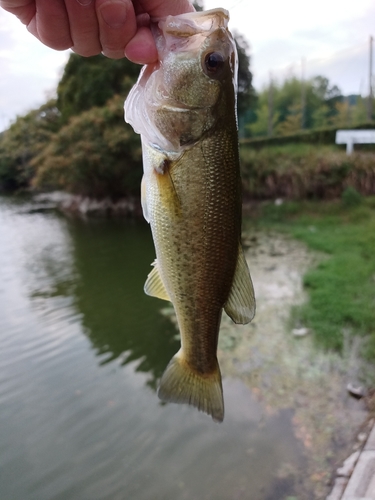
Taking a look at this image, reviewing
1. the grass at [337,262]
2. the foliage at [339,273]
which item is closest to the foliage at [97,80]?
the grass at [337,262]

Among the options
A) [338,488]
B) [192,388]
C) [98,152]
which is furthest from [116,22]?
[98,152]

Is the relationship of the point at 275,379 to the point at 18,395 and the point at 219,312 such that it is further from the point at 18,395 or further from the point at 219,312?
the point at 219,312

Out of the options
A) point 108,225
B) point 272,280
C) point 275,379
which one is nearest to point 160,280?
point 275,379

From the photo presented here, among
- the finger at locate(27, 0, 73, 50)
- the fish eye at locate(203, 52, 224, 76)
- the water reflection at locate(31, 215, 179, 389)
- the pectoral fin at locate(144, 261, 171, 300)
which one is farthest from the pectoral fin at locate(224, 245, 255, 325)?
the water reflection at locate(31, 215, 179, 389)

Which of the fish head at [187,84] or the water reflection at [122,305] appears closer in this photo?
the fish head at [187,84]

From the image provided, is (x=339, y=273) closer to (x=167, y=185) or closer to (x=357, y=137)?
(x=167, y=185)

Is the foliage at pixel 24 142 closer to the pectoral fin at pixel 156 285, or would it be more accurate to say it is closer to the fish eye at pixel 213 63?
the pectoral fin at pixel 156 285
